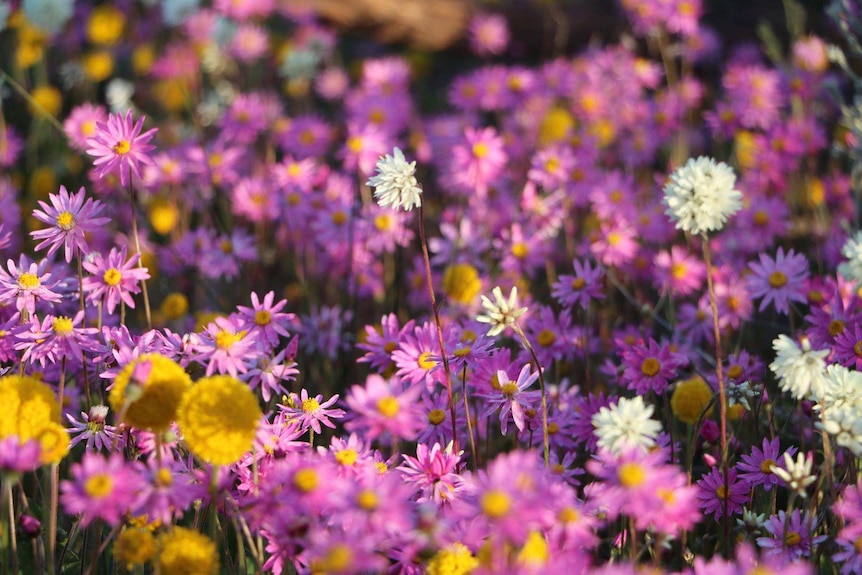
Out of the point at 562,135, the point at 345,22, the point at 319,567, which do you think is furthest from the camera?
the point at 345,22

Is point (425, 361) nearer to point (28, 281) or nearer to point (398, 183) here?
point (398, 183)

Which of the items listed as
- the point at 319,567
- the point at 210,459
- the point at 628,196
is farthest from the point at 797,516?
the point at 628,196

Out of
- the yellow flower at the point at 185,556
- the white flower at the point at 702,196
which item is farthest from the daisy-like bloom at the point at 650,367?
the yellow flower at the point at 185,556

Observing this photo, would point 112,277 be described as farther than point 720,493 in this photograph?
Yes

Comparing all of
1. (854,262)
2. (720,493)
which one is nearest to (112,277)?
(720,493)

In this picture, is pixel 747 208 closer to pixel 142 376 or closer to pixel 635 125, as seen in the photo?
pixel 635 125

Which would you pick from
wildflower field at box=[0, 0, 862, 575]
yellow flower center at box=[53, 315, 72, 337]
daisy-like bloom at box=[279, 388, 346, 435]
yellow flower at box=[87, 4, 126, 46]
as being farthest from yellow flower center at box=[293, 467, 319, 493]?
yellow flower at box=[87, 4, 126, 46]
